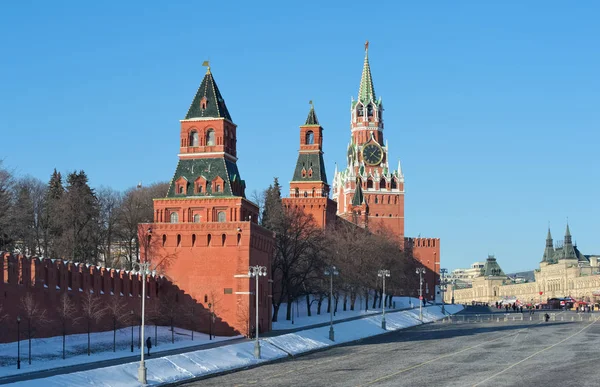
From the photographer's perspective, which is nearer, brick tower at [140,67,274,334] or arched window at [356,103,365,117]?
brick tower at [140,67,274,334]

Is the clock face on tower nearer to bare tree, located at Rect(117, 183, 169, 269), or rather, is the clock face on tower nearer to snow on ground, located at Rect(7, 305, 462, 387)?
bare tree, located at Rect(117, 183, 169, 269)

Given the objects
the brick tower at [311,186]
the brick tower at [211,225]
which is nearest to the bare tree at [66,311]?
the brick tower at [211,225]

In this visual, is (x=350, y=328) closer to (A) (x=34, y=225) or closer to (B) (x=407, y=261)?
(A) (x=34, y=225)

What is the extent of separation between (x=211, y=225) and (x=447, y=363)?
2531 centimetres

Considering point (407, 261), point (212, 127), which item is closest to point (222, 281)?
point (212, 127)

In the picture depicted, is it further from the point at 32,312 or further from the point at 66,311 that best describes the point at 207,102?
the point at 32,312

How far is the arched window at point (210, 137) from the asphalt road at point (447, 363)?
63.6 ft

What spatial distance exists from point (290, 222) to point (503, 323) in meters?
24.9

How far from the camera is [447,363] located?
5644 centimetres

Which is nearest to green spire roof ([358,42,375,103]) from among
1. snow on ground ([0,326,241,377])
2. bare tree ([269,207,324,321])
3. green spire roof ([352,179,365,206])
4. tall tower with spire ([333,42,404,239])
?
tall tower with spire ([333,42,404,239])

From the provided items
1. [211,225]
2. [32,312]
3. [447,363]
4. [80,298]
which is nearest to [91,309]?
[80,298]

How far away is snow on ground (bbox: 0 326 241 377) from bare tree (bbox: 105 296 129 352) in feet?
2.28

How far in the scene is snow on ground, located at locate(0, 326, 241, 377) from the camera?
164 feet

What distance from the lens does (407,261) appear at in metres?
156
